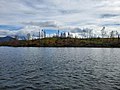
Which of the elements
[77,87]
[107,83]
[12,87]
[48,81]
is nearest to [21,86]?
[12,87]

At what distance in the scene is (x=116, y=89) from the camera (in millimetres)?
29469

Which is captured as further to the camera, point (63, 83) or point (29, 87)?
point (63, 83)

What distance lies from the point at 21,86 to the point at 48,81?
557cm

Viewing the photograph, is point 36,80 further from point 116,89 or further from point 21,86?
point 116,89

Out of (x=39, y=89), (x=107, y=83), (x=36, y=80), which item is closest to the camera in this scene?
(x=39, y=89)

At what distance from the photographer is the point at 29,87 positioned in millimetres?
30422

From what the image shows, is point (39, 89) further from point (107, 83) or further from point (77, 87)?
point (107, 83)

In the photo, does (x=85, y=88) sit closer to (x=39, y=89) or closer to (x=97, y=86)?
(x=97, y=86)

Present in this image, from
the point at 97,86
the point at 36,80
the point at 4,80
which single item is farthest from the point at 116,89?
the point at 4,80

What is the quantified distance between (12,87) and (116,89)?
52.0 ft

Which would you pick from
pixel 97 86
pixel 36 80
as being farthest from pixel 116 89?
pixel 36 80

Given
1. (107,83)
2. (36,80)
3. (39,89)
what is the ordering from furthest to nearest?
1. (36,80)
2. (107,83)
3. (39,89)

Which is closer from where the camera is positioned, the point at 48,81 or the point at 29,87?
the point at 29,87

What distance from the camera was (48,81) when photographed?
114 ft
